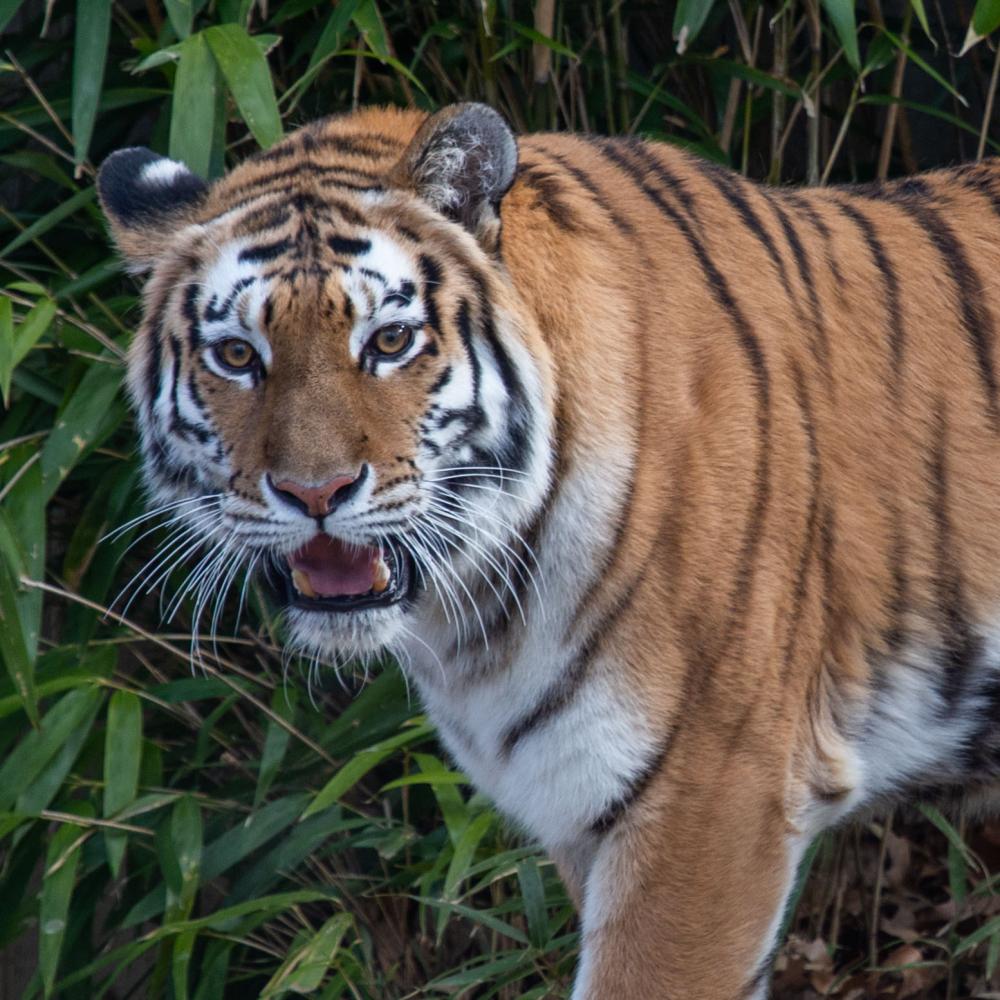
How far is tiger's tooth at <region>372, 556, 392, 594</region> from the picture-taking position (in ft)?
5.47

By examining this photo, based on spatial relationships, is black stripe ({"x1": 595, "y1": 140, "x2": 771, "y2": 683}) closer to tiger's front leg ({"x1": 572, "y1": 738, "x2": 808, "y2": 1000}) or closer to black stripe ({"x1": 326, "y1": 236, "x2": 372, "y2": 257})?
tiger's front leg ({"x1": 572, "y1": 738, "x2": 808, "y2": 1000})

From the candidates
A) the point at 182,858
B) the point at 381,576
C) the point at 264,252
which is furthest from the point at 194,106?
the point at 182,858

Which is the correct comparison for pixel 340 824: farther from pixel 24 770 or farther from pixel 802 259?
pixel 802 259

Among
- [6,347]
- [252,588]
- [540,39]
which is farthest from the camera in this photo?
[252,588]

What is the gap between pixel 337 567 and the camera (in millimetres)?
1683

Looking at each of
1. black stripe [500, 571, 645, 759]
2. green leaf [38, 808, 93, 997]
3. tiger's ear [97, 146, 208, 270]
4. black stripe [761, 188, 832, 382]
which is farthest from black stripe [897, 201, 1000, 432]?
green leaf [38, 808, 93, 997]

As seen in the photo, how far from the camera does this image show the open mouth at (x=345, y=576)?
167cm

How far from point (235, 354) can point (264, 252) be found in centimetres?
11

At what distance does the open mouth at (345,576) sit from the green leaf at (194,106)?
0.70 meters

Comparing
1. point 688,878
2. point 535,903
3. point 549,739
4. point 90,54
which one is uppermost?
point 90,54

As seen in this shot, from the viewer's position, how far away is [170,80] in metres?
2.46

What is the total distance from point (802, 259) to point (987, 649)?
489 millimetres

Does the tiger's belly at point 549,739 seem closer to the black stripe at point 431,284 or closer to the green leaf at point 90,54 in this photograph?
the black stripe at point 431,284

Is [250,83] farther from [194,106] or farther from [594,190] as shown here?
[594,190]
